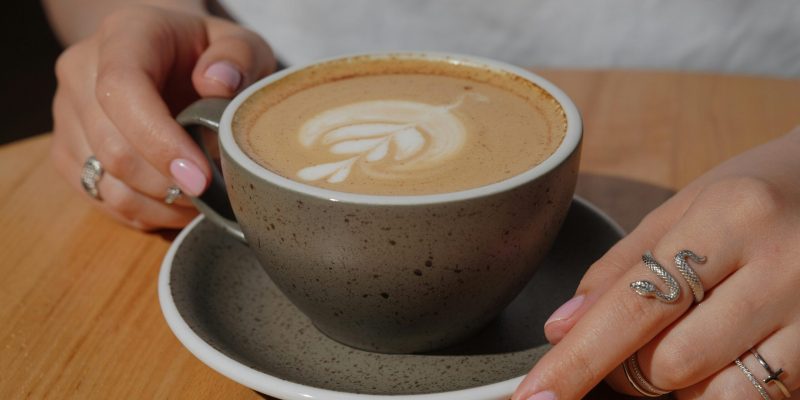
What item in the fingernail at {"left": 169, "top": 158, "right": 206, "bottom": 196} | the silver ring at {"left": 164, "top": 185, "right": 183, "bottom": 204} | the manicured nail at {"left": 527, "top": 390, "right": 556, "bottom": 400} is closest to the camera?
the manicured nail at {"left": 527, "top": 390, "right": 556, "bottom": 400}

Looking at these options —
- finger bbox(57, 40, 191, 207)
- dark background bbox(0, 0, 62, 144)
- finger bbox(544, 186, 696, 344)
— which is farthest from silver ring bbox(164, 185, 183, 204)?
dark background bbox(0, 0, 62, 144)

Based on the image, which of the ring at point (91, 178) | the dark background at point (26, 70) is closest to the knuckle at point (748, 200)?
the ring at point (91, 178)

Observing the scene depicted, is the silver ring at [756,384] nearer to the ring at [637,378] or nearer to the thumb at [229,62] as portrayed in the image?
the ring at [637,378]

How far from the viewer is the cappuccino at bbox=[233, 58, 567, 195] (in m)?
0.59

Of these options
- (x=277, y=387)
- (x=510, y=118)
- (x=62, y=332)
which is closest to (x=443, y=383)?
(x=277, y=387)

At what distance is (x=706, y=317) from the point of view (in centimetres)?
53

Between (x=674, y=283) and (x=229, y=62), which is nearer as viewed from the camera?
(x=674, y=283)

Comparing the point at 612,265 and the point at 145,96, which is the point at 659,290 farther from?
the point at 145,96

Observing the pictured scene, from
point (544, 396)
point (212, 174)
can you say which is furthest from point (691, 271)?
point (212, 174)

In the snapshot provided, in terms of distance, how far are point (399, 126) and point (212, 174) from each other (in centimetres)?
21

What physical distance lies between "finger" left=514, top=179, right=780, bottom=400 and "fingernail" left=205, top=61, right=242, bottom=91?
480mm

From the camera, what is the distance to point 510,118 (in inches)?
26.5

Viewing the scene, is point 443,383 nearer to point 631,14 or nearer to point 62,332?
point 62,332

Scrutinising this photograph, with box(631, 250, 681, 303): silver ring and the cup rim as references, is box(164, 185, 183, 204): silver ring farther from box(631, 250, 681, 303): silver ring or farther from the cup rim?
box(631, 250, 681, 303): silver ring
